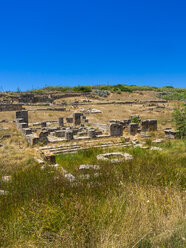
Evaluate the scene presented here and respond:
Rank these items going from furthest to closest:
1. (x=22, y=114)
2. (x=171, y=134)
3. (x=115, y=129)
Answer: (x=22, y=114) → (x=115, y=129) → (x=171, y=134)

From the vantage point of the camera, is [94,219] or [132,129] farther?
[132,129]

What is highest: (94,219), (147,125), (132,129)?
(147,125)

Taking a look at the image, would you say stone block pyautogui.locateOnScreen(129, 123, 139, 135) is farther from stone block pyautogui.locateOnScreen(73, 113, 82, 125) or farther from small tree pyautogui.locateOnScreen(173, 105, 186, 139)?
stone block pyautogui.locateOnScreen(73, 113, 82, 125)

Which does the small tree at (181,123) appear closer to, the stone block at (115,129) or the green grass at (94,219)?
the stone block at (115,129)

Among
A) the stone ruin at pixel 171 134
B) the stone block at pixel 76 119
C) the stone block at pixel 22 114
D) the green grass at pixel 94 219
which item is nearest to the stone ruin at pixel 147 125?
the stone ruin at pixel 171 134

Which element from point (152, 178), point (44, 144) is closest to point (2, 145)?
point (44, 144)

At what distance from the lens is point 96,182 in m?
5.04

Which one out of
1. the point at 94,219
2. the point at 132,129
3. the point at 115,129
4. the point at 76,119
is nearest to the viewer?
the point at 94,219

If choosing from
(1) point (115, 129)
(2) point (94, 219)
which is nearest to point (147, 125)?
(1) point (115, 129)

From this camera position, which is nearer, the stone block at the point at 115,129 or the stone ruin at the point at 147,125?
the stone block at the point at 115,129

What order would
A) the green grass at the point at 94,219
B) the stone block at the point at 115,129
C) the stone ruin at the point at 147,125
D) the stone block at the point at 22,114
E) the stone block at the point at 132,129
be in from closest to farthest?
1. the green grass at the point at 94,219
2. the stone block at the point at 115,129
3. the stone block at the point at 132,129
4. the stone ruin at the point at 147,125
5. the stone block at the point at 22,114

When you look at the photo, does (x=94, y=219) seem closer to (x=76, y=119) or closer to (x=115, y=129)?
(x=115, y=129)

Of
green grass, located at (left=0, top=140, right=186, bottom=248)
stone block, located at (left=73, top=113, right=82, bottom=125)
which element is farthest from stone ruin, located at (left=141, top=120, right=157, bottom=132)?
green grass, located at (left=0, top=140, right=186, bottom=248)

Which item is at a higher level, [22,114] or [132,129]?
[22,114]
